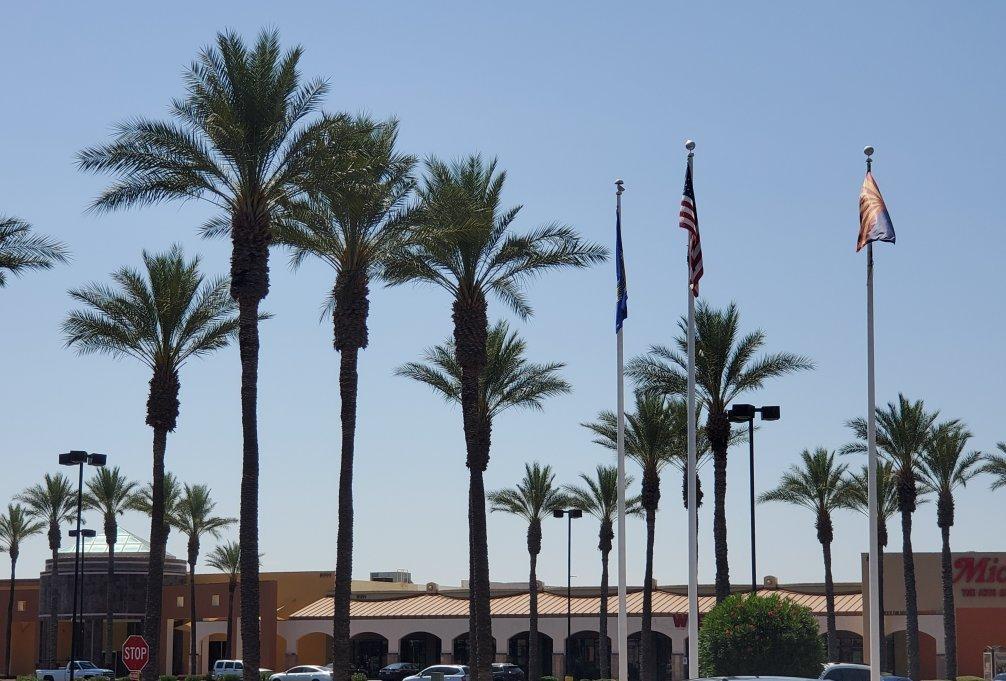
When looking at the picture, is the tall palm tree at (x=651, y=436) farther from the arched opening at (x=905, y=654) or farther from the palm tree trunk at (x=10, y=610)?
the palm tree trunk at (x=10, y=610)

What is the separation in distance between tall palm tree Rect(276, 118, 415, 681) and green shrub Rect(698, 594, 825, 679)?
971cm

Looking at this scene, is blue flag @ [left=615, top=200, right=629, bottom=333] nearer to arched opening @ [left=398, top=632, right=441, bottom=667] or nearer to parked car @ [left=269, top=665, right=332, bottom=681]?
parked car @ [left=269, top=665, right=332, bottom=681]

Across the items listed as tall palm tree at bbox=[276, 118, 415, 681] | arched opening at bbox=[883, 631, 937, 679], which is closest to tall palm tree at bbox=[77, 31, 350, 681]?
tall palm tree at bbox=[276, 118, 415, 681]

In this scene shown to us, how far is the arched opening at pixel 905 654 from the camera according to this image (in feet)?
211

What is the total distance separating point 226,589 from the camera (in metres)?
79.3

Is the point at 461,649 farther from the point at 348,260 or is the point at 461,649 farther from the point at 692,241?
the point at 692,241

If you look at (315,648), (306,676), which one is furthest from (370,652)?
(306,676)

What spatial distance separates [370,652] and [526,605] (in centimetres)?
919

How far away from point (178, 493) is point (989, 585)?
40.7 m

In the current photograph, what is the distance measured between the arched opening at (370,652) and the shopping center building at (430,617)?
53 mm

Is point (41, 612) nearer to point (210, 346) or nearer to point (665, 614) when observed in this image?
point (665, 614)

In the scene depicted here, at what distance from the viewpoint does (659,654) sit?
73188 mm

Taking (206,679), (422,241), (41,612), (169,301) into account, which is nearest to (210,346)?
(169,301)

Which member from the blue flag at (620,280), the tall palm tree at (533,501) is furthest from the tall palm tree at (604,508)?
the blue flag at (620,280)
